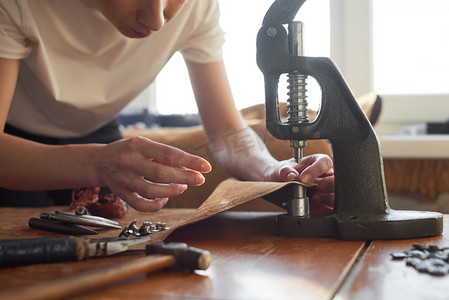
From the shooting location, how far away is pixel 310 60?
0.87 m

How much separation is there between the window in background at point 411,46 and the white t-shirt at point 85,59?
4.88 feet

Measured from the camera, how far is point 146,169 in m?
0.84

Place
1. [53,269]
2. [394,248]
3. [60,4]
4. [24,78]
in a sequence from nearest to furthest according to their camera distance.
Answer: [53,269] → [394,248] → [60,4] → [24,78]

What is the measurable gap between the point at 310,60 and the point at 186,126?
2188 millimetres

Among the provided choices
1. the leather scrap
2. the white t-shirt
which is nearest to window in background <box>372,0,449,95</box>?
the white t-shirt

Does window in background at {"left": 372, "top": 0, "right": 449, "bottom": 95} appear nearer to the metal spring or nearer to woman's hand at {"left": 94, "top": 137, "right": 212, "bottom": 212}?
the metal spring

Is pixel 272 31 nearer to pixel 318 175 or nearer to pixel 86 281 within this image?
pixel 318 175

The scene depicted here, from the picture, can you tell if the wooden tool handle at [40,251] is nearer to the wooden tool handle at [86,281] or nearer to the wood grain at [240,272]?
the wood grain at [240,272]

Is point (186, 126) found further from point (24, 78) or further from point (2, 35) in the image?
point (2, 35)

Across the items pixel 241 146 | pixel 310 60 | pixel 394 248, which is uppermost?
pixel 310 60

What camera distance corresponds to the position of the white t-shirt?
1.22 m

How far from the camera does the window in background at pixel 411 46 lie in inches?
102

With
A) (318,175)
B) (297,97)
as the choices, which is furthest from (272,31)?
(318,175)

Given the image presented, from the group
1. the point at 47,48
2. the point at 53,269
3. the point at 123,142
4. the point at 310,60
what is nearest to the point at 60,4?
the point at 47,48
